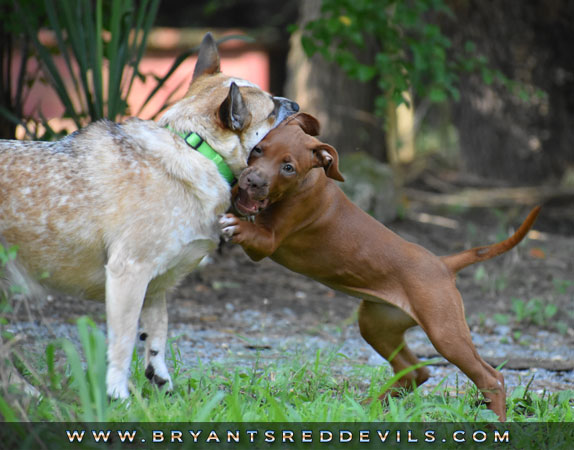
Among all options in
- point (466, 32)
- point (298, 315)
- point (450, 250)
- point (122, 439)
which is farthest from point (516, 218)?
point (122, 439)

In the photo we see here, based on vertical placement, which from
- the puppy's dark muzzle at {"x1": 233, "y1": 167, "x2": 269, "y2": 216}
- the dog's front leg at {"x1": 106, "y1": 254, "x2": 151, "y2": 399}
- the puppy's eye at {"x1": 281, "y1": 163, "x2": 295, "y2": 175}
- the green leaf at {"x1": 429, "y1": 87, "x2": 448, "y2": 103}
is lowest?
the dog's front leg at {"x1": 106, "y1": 254, "x2": 151, "y2": 399}

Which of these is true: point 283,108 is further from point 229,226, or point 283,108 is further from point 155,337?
point 155,337

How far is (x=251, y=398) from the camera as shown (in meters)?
3.66

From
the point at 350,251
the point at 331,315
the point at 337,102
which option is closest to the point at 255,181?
the point at 350,251

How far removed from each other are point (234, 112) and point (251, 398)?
54.7 inches

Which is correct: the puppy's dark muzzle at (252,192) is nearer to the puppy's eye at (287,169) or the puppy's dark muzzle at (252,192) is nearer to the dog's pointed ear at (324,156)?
the puppy's eye at (287,169)

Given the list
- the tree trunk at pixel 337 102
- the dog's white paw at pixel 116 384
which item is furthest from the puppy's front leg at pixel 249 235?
the tree trunk at pixel 337 102

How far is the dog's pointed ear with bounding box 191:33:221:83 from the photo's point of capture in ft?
14.1

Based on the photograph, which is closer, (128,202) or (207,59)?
(128,202)

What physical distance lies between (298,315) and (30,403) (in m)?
3.49

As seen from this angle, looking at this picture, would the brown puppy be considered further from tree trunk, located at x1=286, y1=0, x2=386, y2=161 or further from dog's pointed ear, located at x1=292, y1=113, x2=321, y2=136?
tree trunk, located at x1=286, y1=0, x2=386, y2=161

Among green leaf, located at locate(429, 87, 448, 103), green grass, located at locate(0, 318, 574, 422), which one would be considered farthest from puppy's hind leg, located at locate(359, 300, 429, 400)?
green leaf, located at locate(429, 87, 448, 103)

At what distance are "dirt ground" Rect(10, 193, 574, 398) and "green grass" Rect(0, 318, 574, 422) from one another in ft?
1.29

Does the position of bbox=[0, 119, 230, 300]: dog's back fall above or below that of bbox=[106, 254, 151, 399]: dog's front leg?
above
